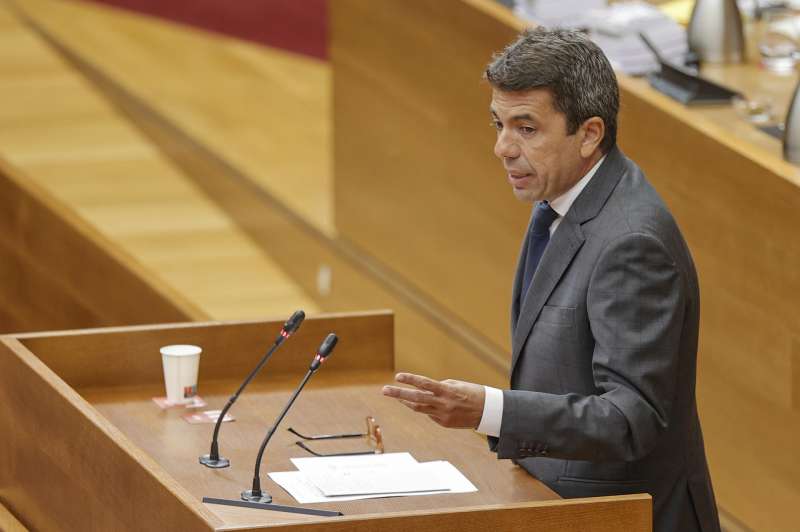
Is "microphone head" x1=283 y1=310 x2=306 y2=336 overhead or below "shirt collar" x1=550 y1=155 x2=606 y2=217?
below

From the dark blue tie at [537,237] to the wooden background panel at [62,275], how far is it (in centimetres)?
164

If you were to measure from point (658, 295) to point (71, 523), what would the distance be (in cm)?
62

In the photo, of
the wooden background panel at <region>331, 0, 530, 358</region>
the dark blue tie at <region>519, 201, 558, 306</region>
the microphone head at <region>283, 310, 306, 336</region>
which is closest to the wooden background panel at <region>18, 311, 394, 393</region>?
the microphone head at <region>283, 310, 306, 336</region>

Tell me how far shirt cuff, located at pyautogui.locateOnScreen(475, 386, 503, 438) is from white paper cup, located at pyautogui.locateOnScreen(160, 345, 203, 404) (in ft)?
1.52

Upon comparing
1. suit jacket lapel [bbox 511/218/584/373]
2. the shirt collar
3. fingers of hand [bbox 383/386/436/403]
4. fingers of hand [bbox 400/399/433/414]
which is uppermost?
the shirt collar

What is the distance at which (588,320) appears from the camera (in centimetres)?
140

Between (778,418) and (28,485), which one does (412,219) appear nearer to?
(778,418)

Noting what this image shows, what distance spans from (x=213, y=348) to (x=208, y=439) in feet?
0.70

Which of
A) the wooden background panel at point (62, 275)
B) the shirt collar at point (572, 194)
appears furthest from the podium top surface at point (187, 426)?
the wooden background panel at point (62, 275)

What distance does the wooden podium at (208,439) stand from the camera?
1.31 meters

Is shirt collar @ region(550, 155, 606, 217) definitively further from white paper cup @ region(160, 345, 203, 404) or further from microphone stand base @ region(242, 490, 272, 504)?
white paper cup @ region(160, 345, 203, 404)

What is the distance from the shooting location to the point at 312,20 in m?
4.28

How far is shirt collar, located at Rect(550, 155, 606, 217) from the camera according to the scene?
1427mm

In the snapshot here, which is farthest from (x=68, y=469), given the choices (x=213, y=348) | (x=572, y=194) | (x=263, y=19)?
(x=263, y=19)
